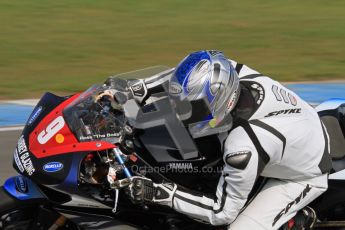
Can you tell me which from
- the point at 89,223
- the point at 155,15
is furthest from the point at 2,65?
the point at 89,223

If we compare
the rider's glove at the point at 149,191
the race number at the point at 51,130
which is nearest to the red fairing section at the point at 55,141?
the race number at the point at 51,130

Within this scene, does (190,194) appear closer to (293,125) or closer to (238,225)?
(238,225)

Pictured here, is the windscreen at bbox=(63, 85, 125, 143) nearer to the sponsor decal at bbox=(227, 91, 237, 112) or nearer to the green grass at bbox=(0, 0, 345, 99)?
the sponsor decal at bbox=(227, 91, 237, 112)

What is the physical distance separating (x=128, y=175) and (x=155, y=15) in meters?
11.4

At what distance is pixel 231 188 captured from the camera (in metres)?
4.01

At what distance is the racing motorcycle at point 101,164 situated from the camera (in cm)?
392

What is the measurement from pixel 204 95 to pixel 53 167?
96 cm

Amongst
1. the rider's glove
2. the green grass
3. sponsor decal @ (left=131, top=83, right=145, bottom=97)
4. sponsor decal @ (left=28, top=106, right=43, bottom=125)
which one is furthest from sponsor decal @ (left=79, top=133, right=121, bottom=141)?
the green grass

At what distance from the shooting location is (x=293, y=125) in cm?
420

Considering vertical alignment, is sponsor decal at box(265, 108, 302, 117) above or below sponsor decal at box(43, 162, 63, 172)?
above

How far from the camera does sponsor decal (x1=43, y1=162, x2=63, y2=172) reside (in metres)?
3.88

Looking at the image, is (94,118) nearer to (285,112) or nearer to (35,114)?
(35,114)

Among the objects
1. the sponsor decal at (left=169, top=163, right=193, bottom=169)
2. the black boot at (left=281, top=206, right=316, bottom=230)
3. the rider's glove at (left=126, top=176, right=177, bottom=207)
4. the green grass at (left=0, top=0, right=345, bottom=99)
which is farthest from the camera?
the green grass at (left=0, top=0, right=345, bottom=99)

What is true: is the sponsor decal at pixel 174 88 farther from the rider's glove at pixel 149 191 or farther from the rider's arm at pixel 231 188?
the rider's glove at pixel 149 191
